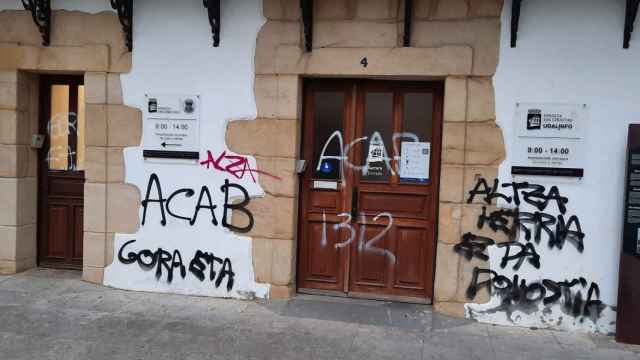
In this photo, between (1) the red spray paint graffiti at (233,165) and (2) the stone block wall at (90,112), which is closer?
(1) the red spray paint graffiti at (233,165)

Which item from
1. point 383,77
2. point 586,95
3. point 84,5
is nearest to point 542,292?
point 586,95

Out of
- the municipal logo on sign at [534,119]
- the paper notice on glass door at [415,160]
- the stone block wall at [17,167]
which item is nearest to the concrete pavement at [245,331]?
the stone block wall at [17,167]

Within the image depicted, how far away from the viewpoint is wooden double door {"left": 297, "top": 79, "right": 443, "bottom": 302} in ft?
19.8

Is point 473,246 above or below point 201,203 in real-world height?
below

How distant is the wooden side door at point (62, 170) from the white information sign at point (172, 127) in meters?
1.14

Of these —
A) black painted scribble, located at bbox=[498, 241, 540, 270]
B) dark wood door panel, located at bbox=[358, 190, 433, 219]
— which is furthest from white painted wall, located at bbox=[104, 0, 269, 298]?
black painted scribble, located at bbox=[498, 241, 540, 270]

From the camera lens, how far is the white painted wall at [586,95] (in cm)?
537

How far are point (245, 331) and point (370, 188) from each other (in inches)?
80.4

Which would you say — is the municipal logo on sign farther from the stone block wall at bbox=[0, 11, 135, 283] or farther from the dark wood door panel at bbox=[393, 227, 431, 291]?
the stone block wall at bbox=[0, 11, 135, 283]

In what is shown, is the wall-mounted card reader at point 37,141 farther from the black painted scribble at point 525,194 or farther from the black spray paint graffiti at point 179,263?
the black painted scribble at point 525,194

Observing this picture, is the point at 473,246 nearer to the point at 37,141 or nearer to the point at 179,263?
the point at 179,263

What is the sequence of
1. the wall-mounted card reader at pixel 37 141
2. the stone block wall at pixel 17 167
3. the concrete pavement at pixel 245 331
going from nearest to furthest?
the concrete pavement at pixel 245 331 < the stone block wall at pixel 17 167 < the wall-mounted card reader at pixel 37 141

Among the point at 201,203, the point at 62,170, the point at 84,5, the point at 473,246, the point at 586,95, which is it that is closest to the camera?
the point at 586,95

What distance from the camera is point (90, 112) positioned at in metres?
6.40
